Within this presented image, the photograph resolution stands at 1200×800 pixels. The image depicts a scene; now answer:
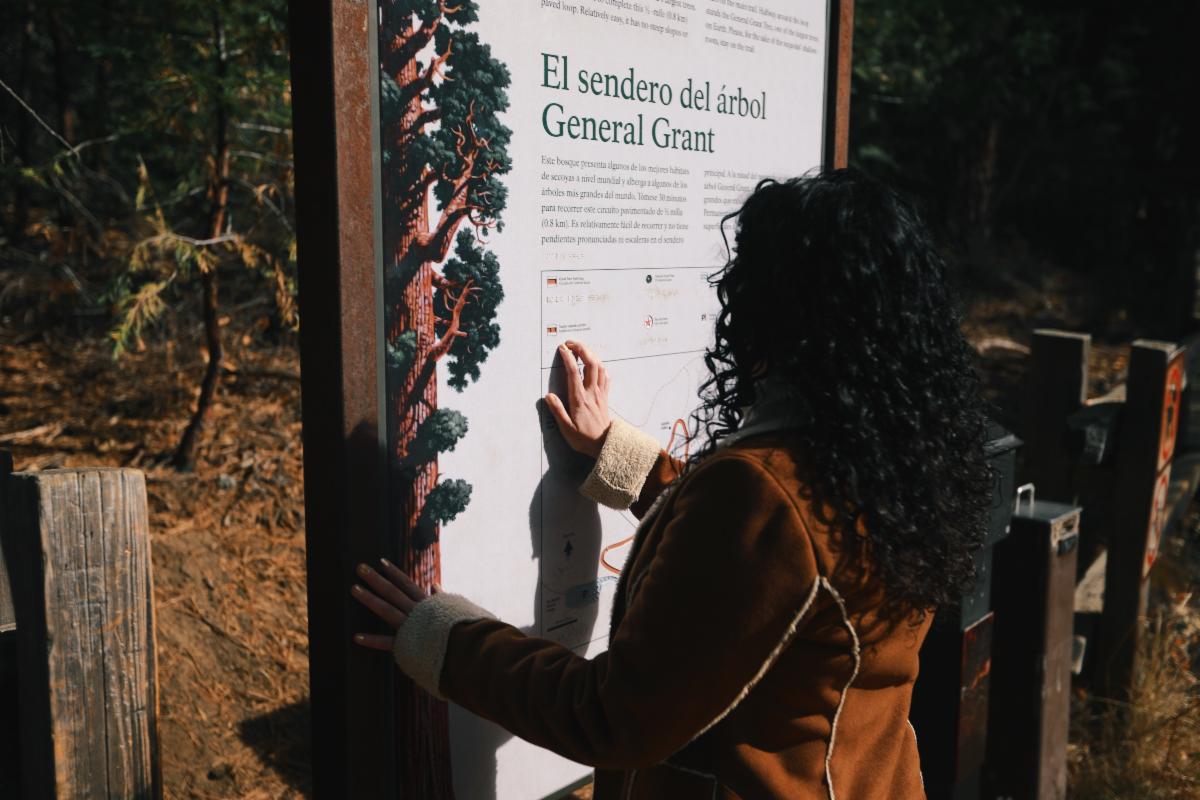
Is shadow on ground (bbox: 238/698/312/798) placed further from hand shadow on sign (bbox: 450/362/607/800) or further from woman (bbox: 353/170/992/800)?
woman (bbox: 353/170/992/800)

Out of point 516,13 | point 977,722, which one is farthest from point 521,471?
point 977,722

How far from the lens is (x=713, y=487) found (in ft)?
5.01

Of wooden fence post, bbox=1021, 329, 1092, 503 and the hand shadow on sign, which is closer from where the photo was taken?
the hand shadow on sign

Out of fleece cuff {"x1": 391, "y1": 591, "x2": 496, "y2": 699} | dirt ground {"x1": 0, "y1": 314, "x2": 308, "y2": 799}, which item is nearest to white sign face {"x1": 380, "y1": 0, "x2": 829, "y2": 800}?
fleece cuff {"x1": 391, "y1": 591, "x2": 496, "y2": 699}

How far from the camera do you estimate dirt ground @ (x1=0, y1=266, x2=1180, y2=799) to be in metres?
3.75

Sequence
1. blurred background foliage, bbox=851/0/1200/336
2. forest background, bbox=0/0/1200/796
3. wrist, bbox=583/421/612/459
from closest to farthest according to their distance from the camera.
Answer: wrist, bbox=583/421/612/459 → forest background, bbox=0/0/1200/796 → blurred background foliage, bbox=851/0/1200/336

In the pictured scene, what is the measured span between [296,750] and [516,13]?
2.87m

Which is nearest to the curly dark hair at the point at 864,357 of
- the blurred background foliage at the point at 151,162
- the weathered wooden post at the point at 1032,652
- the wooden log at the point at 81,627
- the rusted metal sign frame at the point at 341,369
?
the rusted metal sign frame at the point at 341,369

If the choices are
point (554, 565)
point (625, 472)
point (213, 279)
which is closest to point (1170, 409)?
point (625, 472)

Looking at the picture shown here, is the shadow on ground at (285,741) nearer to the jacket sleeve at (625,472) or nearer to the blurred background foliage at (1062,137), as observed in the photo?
the jacket sleeve at (625,472)

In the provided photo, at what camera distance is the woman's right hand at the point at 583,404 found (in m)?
2.07

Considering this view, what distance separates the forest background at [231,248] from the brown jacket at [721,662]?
28.0 inches

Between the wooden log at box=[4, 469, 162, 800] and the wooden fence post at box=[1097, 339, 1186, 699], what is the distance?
3889 millimetres

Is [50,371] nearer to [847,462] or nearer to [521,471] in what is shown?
[521,471]
